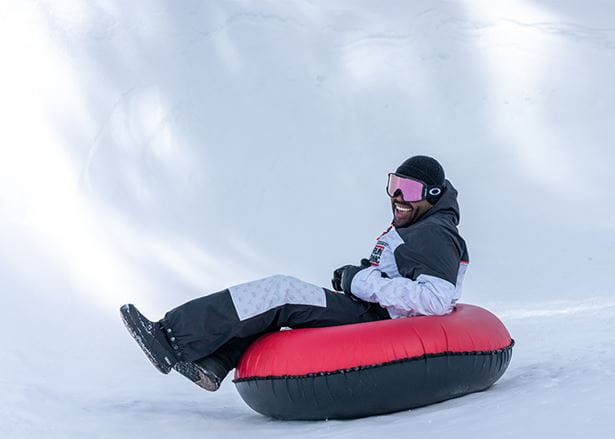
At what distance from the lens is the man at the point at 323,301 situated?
3104mm

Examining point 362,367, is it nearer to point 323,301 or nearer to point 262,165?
point 323,301

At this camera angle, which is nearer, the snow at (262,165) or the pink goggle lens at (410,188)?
the pink goggle lens at (410,188)

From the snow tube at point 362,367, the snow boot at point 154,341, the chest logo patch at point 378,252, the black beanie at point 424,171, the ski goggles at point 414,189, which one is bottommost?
the snow tube at point 362,367

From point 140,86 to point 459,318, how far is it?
5464 millimetres

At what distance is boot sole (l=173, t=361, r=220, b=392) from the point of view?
3.13 m

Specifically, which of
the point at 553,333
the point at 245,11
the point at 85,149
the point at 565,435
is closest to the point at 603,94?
the point at 245,11

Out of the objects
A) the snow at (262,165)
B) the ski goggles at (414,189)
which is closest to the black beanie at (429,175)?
the ski goggles at (414,189)

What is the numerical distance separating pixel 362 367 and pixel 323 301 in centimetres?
33

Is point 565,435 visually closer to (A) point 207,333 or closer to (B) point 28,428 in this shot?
(A) point 207,333

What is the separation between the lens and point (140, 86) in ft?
26.8

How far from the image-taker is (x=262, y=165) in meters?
8.27

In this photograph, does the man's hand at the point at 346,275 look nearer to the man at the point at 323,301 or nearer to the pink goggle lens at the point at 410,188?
the man at the point at 323,301

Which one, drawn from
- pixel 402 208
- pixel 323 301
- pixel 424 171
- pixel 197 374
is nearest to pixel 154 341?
pixel 197 374

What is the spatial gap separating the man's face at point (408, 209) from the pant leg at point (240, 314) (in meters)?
0.41
